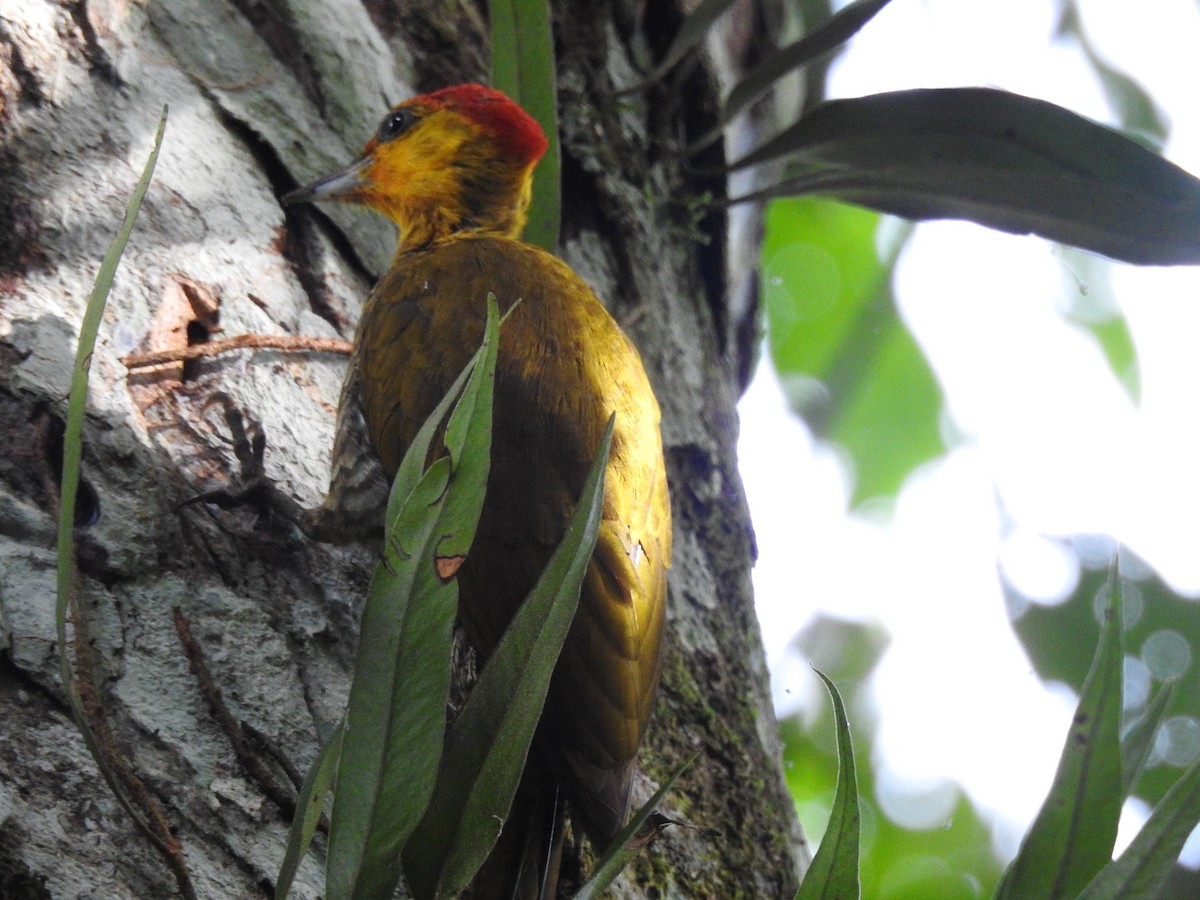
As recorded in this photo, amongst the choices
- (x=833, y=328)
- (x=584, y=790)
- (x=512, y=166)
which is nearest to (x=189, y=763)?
(x=584, y=790)

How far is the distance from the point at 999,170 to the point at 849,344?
86.1 inches

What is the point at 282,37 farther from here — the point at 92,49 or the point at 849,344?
the point at 849,344

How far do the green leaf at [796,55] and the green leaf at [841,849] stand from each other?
2.00m

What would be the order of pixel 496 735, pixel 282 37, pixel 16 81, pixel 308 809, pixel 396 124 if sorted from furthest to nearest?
pixel 396 124, pixel 282 37, pixel 16 81, pixel 496 735, pixel 308 809

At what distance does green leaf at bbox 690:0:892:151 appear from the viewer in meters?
2.88

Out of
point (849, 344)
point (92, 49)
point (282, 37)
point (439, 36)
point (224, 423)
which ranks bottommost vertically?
point (224, 423)

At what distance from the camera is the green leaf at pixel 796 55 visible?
2.88m

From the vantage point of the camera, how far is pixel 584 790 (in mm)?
1651

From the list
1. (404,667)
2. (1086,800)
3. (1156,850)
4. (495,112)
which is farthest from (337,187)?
(1156,850)

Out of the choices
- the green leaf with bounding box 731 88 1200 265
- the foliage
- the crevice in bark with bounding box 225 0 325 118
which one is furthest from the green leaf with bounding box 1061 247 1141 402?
the crevice in bark with bounding box 225 0 325 118

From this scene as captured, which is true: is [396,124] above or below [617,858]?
above

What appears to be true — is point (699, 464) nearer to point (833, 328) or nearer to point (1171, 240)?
point (1171, 240)

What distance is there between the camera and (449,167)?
300 cm

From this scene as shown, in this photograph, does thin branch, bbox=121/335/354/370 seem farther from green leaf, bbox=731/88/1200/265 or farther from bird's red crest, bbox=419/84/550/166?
green leaf, bbox=731/88/1200/265
